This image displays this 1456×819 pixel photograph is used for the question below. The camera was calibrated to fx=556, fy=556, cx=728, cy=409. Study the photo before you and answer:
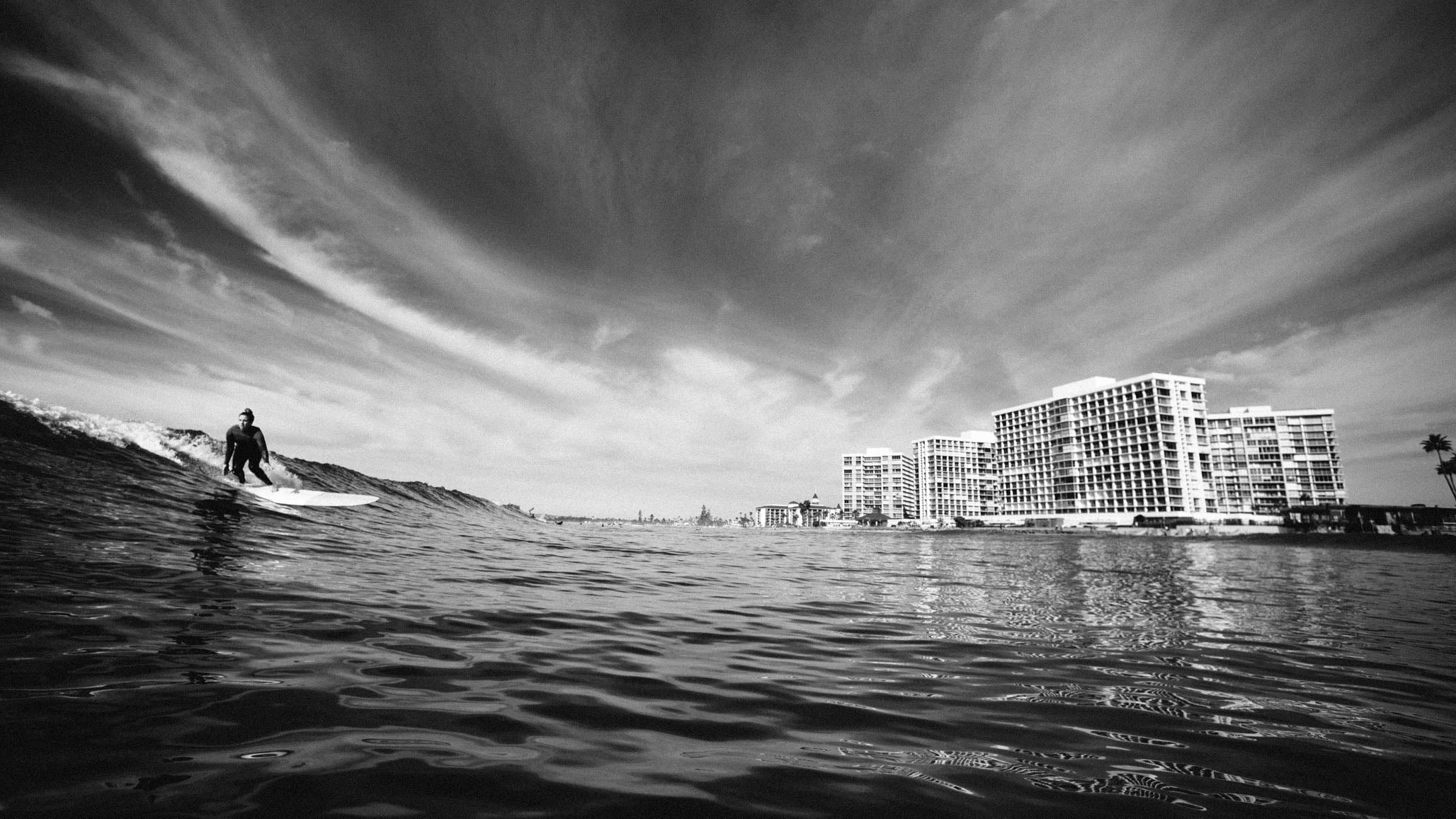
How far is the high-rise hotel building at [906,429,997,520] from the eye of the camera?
18150 cm

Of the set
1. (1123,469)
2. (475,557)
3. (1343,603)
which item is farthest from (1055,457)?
(475,557)

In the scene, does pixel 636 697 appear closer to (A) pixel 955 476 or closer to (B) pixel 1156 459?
(B) pixel 1156 459

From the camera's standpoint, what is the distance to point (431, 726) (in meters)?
3.28

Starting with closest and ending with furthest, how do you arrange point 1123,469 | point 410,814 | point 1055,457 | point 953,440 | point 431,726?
point 410,814, point 431,726, point 1123,469, point 1055,457, point 953,440

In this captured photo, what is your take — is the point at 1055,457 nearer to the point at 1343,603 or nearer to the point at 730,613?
the point at 1343,603

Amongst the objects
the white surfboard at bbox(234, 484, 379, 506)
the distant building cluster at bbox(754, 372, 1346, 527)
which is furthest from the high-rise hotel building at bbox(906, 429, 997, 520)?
the white surfboard at bbox(234, 484, 379, 506)

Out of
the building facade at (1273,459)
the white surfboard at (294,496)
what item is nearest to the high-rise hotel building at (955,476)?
the building facade at (1273,459)

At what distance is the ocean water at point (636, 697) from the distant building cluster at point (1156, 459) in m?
126

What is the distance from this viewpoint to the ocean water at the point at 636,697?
8.59 feet

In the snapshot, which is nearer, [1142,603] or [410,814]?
[410,814]

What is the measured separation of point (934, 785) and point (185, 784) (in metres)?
3.44

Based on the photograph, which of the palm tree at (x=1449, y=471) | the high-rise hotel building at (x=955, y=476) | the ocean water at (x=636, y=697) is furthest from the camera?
the high-rise hotel building at (x=955, y=476)

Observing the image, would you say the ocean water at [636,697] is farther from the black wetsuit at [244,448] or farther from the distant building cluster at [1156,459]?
the distant building cluster at [1156,459]

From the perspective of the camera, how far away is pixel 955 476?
18500 cm
